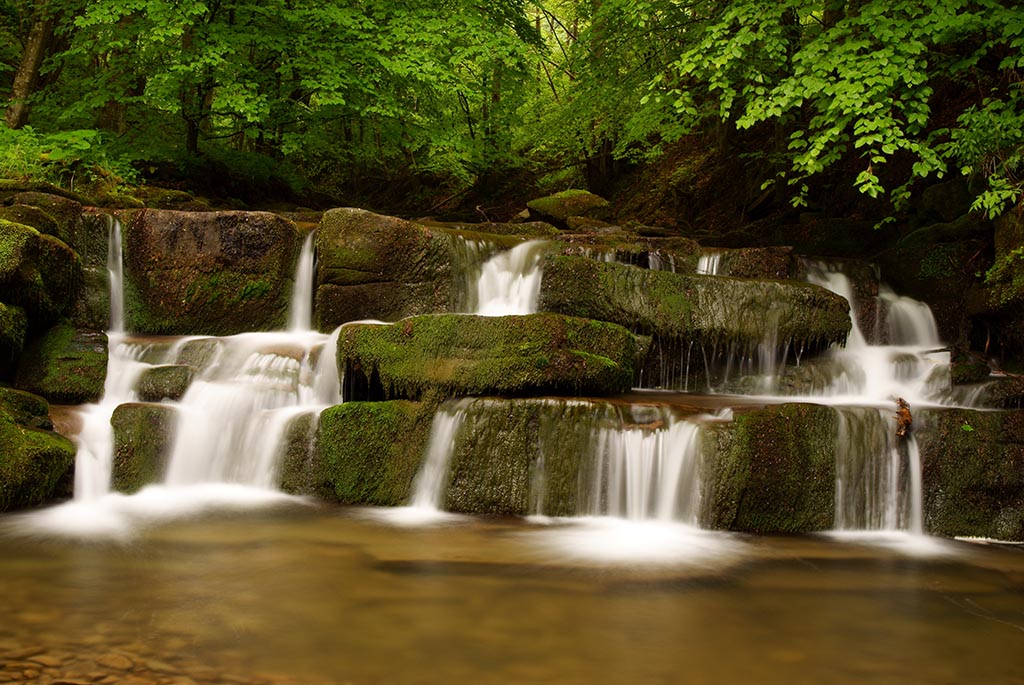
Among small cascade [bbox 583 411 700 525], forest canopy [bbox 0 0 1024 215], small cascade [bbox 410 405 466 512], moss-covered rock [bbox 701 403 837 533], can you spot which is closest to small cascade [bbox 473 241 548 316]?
forest canopy [bbox 0 0 1024 215]

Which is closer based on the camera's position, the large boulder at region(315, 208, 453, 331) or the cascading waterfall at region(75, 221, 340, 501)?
the cascading waterfall at region(75, 221, 340, 501)

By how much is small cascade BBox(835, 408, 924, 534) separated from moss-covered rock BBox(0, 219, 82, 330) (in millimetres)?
6939

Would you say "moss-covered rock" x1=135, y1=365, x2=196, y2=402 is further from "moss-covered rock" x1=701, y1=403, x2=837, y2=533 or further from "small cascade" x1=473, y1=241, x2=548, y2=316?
"moss-covered rock" x1=701, y1=403, x2=837, y2=533

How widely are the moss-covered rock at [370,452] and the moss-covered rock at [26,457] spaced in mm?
1708

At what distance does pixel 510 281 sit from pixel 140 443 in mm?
4568

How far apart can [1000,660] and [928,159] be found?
17.8ft

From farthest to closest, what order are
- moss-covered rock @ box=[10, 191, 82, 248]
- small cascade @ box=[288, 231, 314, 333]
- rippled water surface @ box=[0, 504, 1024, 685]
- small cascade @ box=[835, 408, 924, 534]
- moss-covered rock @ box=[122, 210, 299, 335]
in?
small cascade @ box=[288, 231, 314, 333] < moss-covered rock @ box=[122, 210, 299, 335] < moss-covered rock @ box=[10, 191, 82, 248] < small cascade @ box=[835, 408, 924, 534] < rippled water surface @ box=[0, 504, 1024, 685]

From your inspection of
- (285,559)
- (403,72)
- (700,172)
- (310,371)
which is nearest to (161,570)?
(285,559)

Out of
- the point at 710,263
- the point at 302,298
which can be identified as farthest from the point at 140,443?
the point at 710,263

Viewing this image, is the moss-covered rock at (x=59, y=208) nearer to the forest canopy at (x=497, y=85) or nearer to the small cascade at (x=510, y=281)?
the forest canopy at (x=497, y=85)

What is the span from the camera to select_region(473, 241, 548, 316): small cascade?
904cm

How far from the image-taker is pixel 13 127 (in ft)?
36.7

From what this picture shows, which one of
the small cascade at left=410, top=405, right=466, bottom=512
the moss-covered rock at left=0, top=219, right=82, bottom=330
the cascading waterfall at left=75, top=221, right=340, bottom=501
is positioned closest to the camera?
the small cascade at left=410, top=405, right=466, bottom=512

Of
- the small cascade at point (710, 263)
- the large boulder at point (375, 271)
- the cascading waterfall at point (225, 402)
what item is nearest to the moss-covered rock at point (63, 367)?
the cascading waterfall at point (225, 402)
